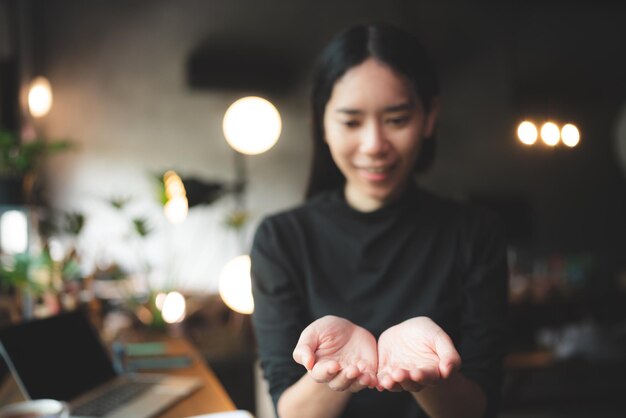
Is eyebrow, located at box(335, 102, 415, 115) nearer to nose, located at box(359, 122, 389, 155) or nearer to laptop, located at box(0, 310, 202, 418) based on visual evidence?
nose, located at box(359, 122, 389, 155)

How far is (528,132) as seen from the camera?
728mm

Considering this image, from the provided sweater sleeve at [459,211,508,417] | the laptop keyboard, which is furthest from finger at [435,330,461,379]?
the laptop keyboard

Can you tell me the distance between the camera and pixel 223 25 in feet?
15.8

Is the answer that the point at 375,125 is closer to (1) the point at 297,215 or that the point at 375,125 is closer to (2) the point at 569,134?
(2) the point at 569,134

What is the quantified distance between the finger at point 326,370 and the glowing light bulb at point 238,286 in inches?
106

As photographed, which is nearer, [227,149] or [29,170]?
[29,170]

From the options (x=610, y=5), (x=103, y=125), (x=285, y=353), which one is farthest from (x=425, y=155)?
(x=610, y=5)

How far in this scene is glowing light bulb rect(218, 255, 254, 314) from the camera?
10.8 ft

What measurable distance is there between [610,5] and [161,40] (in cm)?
403

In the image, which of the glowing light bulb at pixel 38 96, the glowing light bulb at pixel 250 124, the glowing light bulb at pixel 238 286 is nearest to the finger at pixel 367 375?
the glowing light bulb at pixel 238 286

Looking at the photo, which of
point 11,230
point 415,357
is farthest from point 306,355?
point 11,230

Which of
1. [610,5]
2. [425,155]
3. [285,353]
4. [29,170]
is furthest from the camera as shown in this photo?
[610,5]

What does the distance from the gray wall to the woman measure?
3532 millimetres

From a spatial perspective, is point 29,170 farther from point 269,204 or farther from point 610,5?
point 610,5
